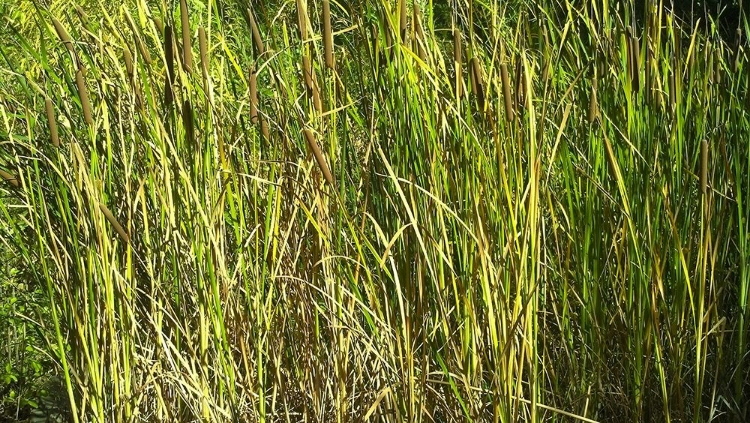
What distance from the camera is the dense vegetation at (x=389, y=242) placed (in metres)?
1.60

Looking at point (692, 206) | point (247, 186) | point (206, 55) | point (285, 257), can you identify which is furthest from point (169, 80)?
point (692, 206)

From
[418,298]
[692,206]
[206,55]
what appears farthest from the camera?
[692,206]

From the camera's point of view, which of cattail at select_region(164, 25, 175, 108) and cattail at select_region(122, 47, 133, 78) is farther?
cattail at select_region(122, 47, 133, 78)

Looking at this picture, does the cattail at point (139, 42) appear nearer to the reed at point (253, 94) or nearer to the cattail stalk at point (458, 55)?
the reed at point (253, 94)

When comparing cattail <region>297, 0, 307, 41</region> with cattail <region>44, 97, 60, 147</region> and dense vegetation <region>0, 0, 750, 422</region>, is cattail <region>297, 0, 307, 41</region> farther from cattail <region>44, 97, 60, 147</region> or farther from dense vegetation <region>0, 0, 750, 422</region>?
cattail <region>44, 97, 60, 147</region>

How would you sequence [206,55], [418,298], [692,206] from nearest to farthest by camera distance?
[206,55], [418,298], [692,206]

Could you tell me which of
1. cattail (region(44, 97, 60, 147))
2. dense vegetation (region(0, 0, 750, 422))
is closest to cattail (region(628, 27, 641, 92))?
dense vegetation (region(0, 0, 750, 422))

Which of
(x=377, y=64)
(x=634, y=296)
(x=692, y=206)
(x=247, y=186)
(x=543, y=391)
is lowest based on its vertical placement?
(x=543, y=391)

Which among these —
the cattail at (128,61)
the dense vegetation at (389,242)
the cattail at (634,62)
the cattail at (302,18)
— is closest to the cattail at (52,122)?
the dense vegetation at (389,242)

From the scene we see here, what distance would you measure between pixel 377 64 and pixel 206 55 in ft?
0.98

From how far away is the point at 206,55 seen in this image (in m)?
1.63

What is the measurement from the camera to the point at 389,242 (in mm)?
1656

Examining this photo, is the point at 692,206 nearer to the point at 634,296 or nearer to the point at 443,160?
the point at 634,296

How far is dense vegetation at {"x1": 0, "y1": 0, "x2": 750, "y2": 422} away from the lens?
1.60 m
